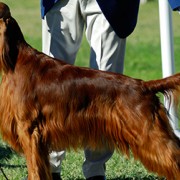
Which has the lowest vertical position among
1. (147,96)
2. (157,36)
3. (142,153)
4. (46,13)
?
(157,36)

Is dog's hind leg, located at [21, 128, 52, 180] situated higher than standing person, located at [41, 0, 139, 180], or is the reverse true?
standing person, located at [41, 0, 139, 180]

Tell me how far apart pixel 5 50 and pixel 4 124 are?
532 mm

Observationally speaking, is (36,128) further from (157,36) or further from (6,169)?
(157,36)

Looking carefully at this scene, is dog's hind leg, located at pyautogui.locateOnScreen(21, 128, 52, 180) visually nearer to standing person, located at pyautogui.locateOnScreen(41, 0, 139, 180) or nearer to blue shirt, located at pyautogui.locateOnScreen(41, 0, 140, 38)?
standing person, located at pyautogui.locateOnScreen(41, 0, 139, 180)

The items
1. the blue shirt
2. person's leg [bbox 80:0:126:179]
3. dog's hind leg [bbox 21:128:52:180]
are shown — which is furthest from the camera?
person's leg [bbox 80:0:126:179]

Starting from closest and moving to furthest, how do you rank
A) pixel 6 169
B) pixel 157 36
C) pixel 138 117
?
pixel 138 117 → pixel 6 169 → pixel 157 36

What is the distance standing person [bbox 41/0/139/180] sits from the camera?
5891 mm

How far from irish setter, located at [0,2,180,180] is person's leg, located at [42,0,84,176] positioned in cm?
55

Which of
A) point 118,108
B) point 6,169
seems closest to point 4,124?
point 118,108

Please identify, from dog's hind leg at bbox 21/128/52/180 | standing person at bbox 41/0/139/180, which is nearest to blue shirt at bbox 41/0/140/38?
standing person at bbox 41/0/139/180

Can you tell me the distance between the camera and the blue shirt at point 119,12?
5.82 meters

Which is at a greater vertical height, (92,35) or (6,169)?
(92,35)

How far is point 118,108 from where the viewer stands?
5262 mm

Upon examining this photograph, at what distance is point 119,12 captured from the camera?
5859 mm
